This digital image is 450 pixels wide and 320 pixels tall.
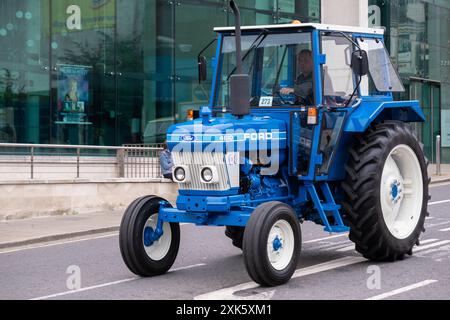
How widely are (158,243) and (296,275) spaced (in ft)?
5.39

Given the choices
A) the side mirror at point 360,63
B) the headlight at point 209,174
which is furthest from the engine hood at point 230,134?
the side mirror at point 360,63

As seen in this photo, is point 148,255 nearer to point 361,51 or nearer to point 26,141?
point 361,51

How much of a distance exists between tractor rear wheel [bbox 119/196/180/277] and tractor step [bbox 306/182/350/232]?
68.0 inches

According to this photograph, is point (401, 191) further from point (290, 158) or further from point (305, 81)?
point (305, 81)

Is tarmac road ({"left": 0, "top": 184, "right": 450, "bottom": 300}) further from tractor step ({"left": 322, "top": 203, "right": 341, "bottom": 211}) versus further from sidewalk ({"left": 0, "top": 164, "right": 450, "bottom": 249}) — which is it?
tractor step ({"left": 322, "top": 203, "right": 341, "bottom": 211})

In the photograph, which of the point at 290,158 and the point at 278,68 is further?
the point at 278,68

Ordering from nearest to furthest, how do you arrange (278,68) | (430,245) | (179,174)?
(179,174)
(278,68)
(430,245)

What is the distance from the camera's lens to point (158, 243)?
9.40 metres

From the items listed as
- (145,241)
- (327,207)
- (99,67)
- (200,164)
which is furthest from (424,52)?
(145,241)

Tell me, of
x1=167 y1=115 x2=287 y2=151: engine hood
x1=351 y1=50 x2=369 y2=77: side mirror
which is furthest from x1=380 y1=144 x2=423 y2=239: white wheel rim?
x1=167 y1=115 x2=287 y2=151: engine hood

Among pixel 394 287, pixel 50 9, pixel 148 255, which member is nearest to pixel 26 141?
pixel 50 9

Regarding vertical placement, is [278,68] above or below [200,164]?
above
